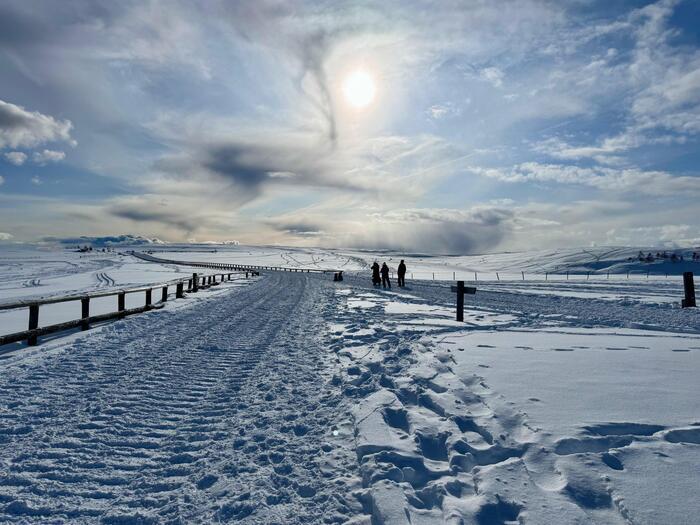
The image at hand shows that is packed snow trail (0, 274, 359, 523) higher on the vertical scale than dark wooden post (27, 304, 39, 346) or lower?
lower

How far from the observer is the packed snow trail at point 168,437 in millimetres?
3078

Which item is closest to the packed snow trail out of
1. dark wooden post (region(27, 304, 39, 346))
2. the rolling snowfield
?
the rolling snowfield

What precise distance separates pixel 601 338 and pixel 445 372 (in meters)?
4.62

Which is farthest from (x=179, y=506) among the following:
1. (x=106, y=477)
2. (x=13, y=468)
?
(x=13, y=468)

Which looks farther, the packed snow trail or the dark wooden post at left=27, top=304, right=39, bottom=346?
the dark wooden post at left=27, top=304, right=39, bottom=346

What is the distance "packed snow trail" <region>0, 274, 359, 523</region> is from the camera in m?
3.08

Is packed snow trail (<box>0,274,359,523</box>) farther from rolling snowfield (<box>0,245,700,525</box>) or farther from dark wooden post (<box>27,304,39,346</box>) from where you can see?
dark wooden post (<box>27,304,39,346</box>)

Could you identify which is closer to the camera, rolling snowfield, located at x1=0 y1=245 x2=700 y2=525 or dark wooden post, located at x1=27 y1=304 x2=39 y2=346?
rolling snowfield, located at x1=0 y1=245 x2=700 y2=525

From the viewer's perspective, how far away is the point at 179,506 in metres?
3.04

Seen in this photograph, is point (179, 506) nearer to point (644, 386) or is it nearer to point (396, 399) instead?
point (396, 399)

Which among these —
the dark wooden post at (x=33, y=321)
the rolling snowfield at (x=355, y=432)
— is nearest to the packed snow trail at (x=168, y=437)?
the rolling snowfield at (x=355, y=432)

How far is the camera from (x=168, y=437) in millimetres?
4203

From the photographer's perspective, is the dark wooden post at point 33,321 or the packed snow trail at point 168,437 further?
the dark wooden post at point 33,321

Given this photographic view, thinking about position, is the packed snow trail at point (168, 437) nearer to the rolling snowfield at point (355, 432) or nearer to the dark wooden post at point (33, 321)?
the rolling snowfield at point (355, 432)
